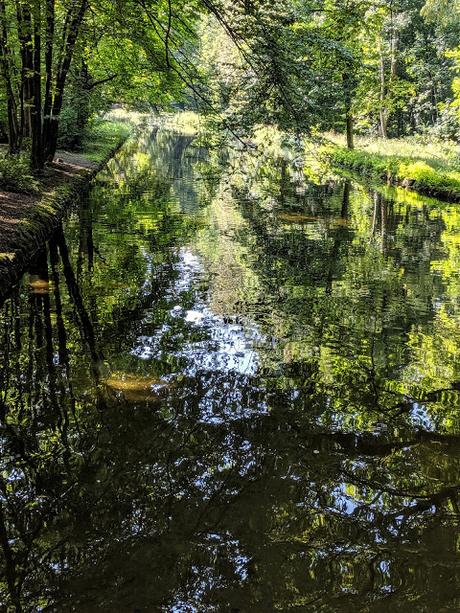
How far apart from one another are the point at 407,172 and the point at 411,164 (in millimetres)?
612

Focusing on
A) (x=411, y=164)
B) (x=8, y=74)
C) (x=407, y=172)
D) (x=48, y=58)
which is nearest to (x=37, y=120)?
(x=8, y=74)

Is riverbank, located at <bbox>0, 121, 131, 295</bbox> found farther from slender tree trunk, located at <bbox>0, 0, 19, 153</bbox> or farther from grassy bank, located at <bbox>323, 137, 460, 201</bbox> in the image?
grassy bank, located at <bbox>323, 137, 460, 201</bbox>

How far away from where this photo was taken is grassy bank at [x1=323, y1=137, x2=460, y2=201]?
2119cm

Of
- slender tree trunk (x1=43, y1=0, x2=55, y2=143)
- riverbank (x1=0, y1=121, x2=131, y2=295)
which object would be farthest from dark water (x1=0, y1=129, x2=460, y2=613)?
slender tree trunk (x1=43, y1=0, x2=55, y2=143)

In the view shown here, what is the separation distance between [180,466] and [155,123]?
78.8 m

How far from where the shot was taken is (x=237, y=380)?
5855 mm

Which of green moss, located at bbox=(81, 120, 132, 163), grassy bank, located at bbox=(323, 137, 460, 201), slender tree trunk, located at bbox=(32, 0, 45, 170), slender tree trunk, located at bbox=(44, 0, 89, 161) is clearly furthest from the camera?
green moss, located at bbox=(81, 120, 132, 163)

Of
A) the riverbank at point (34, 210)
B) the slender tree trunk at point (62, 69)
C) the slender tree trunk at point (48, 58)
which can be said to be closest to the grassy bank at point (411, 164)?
the slender tree trunk at point (62, 69)

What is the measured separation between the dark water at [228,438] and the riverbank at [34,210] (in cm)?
40

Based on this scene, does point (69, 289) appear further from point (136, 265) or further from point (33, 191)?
point (33, 191)

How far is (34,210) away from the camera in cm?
1171

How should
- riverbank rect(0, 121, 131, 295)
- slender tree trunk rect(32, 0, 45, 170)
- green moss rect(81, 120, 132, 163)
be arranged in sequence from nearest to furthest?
riverbank rect(0, 121, 131, 295) < slender tree trunk rect(32, 0, 45, 170) < green moss rect(81, 120, 132, 163)

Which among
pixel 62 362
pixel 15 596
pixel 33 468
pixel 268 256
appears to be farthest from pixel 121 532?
pixel 268 256

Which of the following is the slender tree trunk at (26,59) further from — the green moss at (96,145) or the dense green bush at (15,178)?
the green moss at (96,145)
